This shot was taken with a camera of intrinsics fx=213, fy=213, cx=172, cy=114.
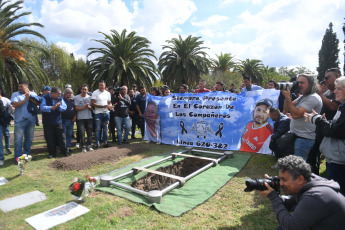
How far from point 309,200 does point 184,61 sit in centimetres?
2309

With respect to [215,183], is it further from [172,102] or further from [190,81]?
[190,81]

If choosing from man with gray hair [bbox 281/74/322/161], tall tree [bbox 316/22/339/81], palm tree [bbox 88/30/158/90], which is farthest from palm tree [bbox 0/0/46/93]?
tall tree [bbox 316/22/339/81]

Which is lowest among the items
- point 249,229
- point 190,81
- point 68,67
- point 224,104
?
point 249,229

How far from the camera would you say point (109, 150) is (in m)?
6.23

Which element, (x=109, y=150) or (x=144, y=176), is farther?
(x=109, y=150)

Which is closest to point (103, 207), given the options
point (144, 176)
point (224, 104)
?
point (144, 176)

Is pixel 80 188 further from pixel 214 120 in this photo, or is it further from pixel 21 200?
pixel 214 120

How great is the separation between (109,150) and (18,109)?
2.57m

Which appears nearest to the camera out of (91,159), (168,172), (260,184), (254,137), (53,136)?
(260,184)

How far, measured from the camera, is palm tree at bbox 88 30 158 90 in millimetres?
18219

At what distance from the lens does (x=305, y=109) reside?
312 centimetres

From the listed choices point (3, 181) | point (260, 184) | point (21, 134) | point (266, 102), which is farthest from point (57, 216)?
point (266, 102)

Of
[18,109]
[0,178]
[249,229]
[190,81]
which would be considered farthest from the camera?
[190,81]

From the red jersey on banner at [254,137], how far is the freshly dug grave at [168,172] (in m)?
1.40
